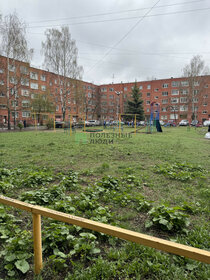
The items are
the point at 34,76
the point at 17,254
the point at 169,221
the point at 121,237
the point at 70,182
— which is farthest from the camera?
the point at 34,76

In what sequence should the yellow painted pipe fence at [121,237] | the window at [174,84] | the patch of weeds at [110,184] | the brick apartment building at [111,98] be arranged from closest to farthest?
1. the yellow painted pipe fence at [121,237]
2. the patch of weeds at [110,184]
3. the brick apartment building at [111,98]
4. the window at [174,84]

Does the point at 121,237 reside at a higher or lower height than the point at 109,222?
higher

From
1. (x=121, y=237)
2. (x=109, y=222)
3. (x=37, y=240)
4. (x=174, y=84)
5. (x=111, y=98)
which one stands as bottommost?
(x=109, y=222)

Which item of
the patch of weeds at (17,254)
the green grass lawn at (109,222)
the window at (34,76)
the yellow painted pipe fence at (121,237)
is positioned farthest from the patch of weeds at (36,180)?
the window at (34,76)

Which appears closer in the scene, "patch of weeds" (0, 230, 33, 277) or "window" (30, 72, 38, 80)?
"patch of weeds" (0, 230, 33, 277)

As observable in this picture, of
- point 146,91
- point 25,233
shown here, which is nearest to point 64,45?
point 25,233

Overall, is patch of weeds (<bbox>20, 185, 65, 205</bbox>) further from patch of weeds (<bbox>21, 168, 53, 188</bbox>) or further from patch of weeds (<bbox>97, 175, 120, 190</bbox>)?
patch of weeds (<bbox>97, 175, 120, 190</bbox>)

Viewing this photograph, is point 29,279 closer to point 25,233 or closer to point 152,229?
point 25,233

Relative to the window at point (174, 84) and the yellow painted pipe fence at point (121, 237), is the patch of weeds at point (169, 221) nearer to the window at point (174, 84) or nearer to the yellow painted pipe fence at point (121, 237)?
the yellow painted pipe fence at point (121, 237)

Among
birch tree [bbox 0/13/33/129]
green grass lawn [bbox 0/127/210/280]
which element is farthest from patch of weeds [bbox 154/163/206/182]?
birch tree [bbox 0/13/33/129]

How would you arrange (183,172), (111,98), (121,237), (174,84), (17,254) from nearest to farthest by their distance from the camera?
(121,237), (17,254), (183,172), (174,84), (111,98)

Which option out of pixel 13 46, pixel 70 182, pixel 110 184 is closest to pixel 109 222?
pixel 110 184

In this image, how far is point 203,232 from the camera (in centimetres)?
239

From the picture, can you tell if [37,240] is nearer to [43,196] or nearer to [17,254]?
[17,254]
